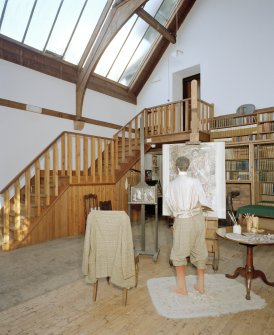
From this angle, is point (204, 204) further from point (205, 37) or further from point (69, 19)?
point (205, 37)

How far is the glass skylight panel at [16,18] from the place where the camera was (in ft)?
19.4

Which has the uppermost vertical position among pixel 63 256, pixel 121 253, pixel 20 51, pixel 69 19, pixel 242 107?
pixel 69 19

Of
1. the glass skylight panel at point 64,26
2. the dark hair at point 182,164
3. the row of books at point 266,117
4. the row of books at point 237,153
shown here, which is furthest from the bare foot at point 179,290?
the glass skylight panel at point 64,26

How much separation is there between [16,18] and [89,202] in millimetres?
4839

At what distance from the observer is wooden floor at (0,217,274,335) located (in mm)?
2172

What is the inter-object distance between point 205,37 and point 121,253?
26.8ft

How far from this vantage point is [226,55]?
307 inches

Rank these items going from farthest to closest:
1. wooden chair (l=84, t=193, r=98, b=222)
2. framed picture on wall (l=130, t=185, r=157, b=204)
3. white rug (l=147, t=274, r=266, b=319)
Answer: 1. wooden chair (l=84, t=193, r=98, b=222)
2. framed picture on wall (l=130, t=185, r=157, b=204)
3. white rug (l=147, t=274, r=266, b=319)

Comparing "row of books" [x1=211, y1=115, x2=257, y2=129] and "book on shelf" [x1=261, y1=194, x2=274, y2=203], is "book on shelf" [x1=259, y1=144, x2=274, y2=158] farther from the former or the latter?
"book on shelf" [x1=261, y1=194, x2=274, y2=203]

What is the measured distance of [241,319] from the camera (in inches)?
90.8

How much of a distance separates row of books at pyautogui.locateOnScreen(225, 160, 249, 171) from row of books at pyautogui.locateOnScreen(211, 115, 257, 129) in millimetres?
1046

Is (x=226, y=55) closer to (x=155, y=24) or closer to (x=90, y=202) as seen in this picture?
(x=155, y=24)

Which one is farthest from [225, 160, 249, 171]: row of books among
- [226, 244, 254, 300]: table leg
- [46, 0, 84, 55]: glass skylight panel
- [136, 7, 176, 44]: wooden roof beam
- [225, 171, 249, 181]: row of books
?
[46, 0, 84, 55]: glass skylight panel

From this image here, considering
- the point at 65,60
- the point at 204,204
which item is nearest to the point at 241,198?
the point at 204,204
